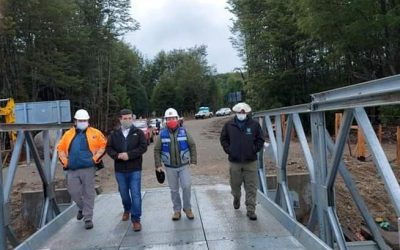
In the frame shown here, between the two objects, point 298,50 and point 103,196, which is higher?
point 298,50

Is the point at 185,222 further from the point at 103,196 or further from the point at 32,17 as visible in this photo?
the point at 32,17

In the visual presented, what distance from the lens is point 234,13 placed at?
133ft

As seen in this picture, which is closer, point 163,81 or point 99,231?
point 99,231

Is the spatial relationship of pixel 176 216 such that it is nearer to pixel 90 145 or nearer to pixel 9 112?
pixel 90 145

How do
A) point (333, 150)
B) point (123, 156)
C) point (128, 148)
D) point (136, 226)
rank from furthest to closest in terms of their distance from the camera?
point (128, 148)
point (123, 156)
point (136, 226)
point (333, 150)

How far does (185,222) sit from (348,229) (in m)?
4.44

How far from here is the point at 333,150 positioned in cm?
477

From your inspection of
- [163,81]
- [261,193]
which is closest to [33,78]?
[261,193]

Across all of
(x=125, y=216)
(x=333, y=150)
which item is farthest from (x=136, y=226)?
(x=333, y=150)

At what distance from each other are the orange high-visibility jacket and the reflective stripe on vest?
821mm

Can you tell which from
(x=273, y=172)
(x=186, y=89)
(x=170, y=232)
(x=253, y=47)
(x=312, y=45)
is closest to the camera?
(x=170, y=232)

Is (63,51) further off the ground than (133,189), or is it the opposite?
(63,51)

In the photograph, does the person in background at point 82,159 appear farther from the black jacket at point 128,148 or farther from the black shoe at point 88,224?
the black jacket at point 128,148

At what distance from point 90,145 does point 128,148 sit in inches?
21.5
